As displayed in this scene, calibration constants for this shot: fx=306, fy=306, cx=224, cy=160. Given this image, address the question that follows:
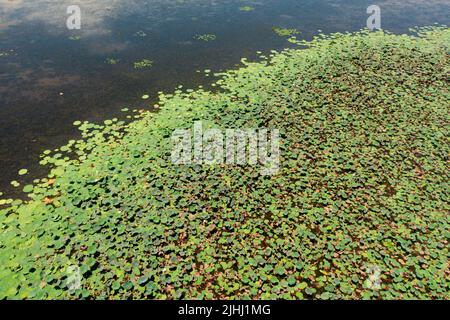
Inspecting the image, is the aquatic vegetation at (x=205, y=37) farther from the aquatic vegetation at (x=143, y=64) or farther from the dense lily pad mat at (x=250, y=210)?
the dense lily pad mat at (x=250, y=210)

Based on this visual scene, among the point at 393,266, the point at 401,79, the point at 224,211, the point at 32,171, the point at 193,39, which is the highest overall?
the point at 193,39

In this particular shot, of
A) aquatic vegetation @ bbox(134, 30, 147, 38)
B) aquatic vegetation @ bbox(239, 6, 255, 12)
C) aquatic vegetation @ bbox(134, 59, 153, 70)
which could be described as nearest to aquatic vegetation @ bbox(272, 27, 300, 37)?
aquatic vegetation @ bbox(239, 6, 255, 12)

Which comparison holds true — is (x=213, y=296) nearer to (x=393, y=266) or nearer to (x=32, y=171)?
(x=393, y=266)

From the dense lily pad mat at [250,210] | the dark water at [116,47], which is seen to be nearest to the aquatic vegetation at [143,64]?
the dark water at [116,47]

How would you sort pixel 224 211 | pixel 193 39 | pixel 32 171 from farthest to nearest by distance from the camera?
1. pixel 193 39
2. pixel 32 171
3. pixel 224 211

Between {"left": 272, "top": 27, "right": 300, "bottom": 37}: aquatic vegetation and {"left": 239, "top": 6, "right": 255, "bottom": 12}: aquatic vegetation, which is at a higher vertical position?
{"left": 239, "top": 6, "right": 255, "bottom": 12}: aquatic vegetation

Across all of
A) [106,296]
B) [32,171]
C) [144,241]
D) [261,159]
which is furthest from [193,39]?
[106,296]

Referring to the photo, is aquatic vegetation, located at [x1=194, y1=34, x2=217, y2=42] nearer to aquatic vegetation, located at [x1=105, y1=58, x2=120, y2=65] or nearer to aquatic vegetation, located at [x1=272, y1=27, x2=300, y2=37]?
aquatic vegetation, located at [x1=272, y1=27, x2=300, y2=37]
